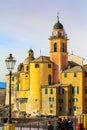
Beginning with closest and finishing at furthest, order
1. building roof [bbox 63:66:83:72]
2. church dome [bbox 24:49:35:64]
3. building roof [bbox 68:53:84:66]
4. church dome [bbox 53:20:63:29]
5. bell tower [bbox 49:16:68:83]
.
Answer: building roof [bbox 63:66:83:72]
bell tower [bbox 49:16:68:83]
church dome [bbox 53:20:63:29]
building roof [bbox 68:53:84:66]
church dome [bbox 24:49:35:64]

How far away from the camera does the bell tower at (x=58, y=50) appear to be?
84.7 m

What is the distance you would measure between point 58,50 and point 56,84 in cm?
638

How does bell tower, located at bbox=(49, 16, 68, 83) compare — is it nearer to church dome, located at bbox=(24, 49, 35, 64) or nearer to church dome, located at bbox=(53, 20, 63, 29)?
church dome, located at bbox=(53, 20, 63, 29)

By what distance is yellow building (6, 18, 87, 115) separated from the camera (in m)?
80.7

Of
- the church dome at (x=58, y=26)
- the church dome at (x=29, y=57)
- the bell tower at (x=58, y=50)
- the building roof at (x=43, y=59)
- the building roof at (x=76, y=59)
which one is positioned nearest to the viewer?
the building roof at (x=43, y=59)

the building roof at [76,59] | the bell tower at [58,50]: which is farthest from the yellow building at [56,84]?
the building roof at [76,59]

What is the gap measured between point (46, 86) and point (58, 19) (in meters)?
15.0

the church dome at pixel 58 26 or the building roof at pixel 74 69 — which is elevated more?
the church dome at pixel 58 26

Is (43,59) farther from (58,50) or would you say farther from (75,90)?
(75,90)

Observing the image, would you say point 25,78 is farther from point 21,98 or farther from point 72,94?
point 72,94

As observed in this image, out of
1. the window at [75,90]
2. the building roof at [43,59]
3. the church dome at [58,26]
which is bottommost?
the window at [75,90]

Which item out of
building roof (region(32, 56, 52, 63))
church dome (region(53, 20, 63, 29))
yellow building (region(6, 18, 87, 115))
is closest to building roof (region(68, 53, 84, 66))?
yellow building (region(6, 18, 87, 115))

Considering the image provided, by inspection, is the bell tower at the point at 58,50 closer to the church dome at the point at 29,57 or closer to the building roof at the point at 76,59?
the building roof at the point at 76,59

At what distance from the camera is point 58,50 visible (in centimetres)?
8519
